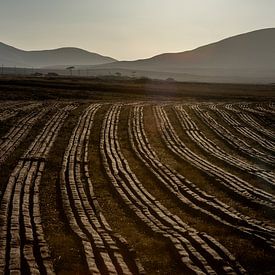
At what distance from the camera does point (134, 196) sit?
12094 millimetres

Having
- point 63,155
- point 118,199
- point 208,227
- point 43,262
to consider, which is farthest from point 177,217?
point 63,155

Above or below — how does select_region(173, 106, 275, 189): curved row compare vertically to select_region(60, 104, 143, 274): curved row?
above

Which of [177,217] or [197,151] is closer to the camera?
[177,217]

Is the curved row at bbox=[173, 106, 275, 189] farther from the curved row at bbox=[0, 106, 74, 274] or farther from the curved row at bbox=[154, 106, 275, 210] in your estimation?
the curved row at bbox=[0, 106, 74, 274]

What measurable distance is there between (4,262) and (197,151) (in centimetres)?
1112

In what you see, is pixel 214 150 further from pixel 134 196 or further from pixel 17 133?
pixel 17 133

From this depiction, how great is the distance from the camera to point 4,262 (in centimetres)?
808

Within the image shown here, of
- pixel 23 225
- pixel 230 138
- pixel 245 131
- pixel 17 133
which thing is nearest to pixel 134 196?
pixel 23 225

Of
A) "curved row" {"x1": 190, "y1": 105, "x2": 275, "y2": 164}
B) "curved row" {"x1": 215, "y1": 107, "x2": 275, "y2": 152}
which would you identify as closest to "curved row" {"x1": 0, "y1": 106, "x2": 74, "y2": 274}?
"curved row" {"x1": 190, "y1": 105, "x2": 275, "y2": 164}

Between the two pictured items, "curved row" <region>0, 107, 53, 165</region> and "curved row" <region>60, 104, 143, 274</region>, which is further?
"curved row" <region>0, 107, 53, 165</region>

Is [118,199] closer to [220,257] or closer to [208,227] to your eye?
[208,227]

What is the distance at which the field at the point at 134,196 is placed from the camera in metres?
8.51

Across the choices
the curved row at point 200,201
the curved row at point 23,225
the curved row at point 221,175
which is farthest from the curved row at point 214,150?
the curved row at point 23,225

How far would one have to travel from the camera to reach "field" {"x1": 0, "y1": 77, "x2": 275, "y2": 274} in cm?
851
